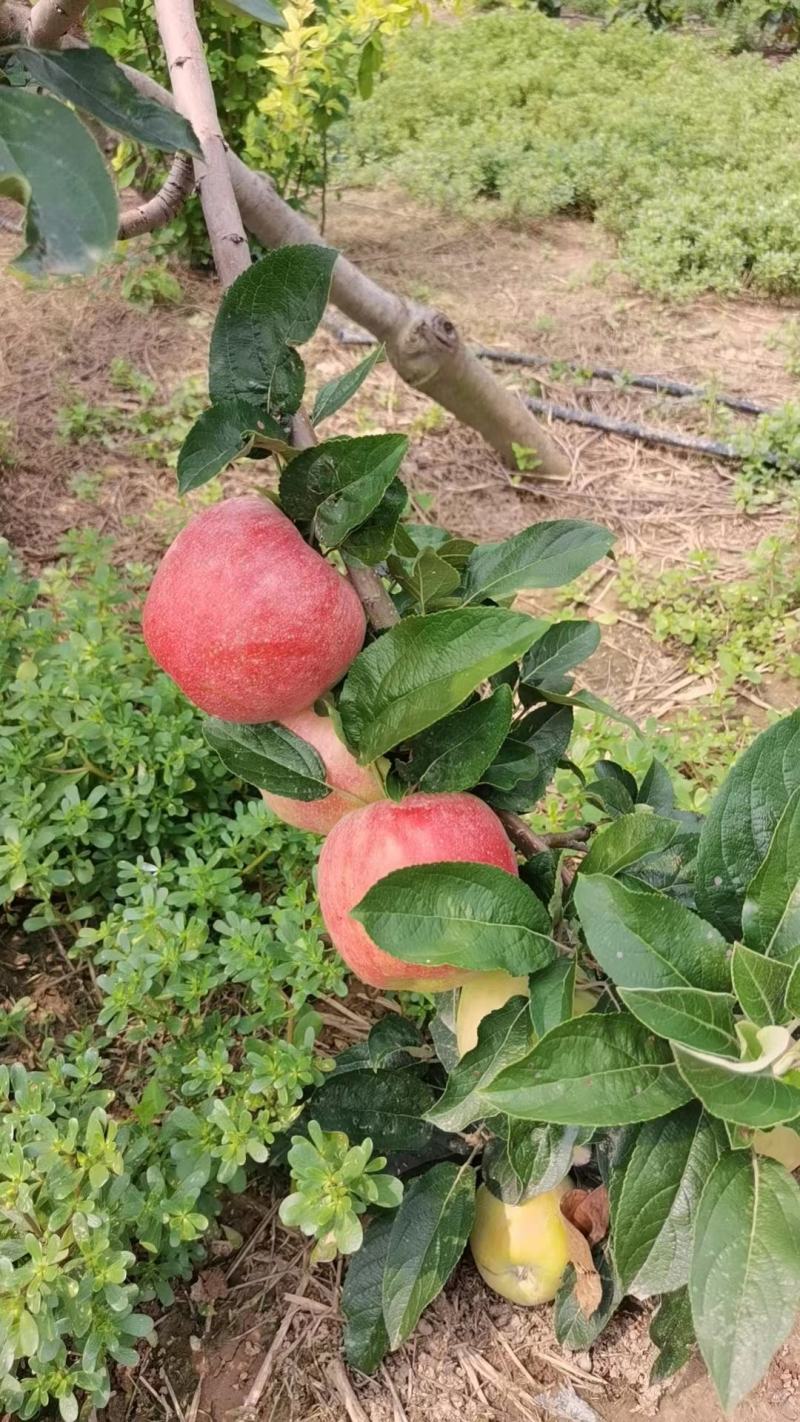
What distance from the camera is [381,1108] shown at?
1116mm

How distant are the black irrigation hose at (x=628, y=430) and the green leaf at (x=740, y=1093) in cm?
265

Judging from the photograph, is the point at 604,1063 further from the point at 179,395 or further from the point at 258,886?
the point at 179,395

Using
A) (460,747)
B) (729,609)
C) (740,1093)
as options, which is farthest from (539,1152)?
(729,609)

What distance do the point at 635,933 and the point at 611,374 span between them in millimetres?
3048

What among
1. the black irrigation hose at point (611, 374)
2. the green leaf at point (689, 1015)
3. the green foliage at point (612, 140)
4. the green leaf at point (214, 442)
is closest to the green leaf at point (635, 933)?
the green leaf at point (689, 1015)

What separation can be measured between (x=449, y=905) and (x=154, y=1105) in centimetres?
68

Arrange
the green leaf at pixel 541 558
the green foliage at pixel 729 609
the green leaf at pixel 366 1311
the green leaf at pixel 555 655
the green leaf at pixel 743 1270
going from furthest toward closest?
the green foliage at pixel 729 609 < the green leaf at pixel 366 1311 < the green leaf at pixel 555 655 < the green leaf at pixel 541 558 < the green leaf at pixel 743 1270

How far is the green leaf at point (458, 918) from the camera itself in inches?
26.8

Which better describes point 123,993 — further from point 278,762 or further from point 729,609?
point 729,609

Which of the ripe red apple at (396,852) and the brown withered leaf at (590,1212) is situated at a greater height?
the ripe red apple at (396,852)

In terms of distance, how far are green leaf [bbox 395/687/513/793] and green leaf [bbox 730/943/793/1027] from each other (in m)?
0.22

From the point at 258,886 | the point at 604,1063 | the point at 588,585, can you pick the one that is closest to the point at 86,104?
the point at 604,1063

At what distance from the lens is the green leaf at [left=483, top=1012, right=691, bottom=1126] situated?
24.5 inches

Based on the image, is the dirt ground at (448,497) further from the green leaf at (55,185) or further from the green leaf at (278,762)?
the green leaf at (55,185)
